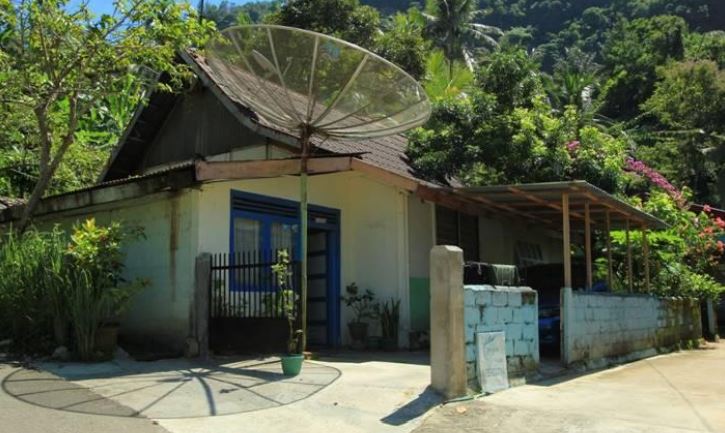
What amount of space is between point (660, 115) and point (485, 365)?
33.3m

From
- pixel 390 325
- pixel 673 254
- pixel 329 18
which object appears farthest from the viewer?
A: pixel 329 18

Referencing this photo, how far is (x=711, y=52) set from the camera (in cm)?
4206

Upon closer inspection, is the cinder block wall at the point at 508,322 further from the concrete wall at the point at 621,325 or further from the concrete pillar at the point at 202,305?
the concrete pillar at the point at 202,305

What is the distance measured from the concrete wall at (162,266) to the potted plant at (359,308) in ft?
10.7

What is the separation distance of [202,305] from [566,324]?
541 cm

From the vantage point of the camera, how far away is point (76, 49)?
11.4m

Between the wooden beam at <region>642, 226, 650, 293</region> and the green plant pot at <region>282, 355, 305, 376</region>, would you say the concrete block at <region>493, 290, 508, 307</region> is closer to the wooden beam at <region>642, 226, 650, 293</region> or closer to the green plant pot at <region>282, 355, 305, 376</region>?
the green plant pot at <region>282, 355, 305, 376</region>

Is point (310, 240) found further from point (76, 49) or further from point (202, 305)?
point (76, 49)

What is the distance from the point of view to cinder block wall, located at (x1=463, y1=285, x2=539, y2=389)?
7.91 metres

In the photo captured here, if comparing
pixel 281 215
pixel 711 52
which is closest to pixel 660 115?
pixel 711 52

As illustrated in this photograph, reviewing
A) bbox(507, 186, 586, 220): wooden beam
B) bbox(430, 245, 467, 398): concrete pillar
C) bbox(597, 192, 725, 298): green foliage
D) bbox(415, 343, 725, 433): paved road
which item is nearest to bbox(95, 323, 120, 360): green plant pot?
bbox(430, 245, 467, 398): concrete pillar

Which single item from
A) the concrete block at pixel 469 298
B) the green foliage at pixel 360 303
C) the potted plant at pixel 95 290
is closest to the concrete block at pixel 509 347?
the concrete block at pixel 469 298

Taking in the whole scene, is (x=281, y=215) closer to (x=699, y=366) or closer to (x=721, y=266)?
(x=699, y=366)

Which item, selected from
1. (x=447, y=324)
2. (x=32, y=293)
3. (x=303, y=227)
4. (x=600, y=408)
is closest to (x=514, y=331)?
(x=600, y=408)
